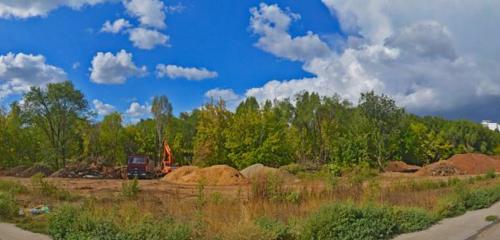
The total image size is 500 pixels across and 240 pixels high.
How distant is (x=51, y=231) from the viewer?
13086 mm

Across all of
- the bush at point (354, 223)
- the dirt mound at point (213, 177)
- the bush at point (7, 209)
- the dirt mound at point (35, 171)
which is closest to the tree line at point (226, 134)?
the dirt mound at point (35, 171)

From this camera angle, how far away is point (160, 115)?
90.8 meters

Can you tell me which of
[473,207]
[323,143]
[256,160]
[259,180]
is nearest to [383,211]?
[259,180]

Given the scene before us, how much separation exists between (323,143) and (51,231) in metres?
75.8

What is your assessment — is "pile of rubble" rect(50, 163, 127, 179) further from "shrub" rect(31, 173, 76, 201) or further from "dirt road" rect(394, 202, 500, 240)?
"dirt road" rect(394, 202, 500, 240)

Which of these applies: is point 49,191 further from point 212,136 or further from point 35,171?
point 212,136

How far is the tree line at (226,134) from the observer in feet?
211

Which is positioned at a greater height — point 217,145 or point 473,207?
point 217,145

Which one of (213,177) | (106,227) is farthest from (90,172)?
(106,227)

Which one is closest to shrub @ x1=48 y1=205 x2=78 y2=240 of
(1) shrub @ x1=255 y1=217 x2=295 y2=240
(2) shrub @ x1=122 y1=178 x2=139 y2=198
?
(1) shrub @ x1=255 y1=217 x2=295 y2=240

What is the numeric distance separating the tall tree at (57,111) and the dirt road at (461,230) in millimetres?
64404

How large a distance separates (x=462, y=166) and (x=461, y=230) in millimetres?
54254

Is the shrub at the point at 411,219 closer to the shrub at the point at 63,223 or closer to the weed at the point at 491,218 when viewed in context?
the weed at the point at 491,218

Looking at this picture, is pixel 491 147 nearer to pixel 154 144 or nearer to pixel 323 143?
pixel 323 143
